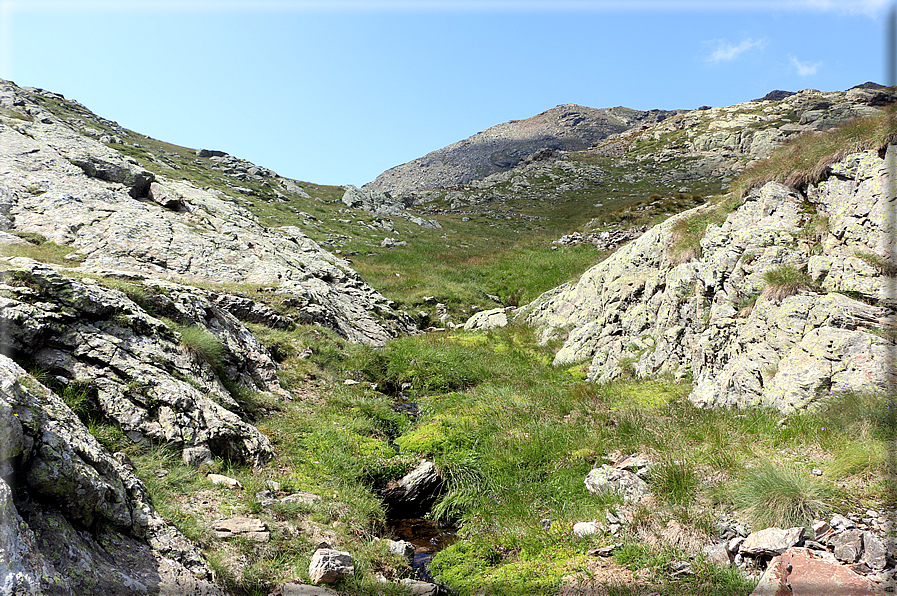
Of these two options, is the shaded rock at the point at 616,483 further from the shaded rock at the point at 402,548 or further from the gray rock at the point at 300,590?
the gray rock at the point at 300,590

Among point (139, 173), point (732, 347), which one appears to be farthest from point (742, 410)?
point (139, 173)

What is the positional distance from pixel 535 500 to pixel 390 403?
19.8 ft

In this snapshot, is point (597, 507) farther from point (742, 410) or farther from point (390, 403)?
point (390, 403)

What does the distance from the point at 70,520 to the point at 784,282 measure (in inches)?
509

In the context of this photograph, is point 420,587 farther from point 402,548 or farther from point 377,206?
point 377,206

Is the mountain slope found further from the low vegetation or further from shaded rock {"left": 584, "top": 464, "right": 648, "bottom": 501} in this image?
shaded rock {"left": 584, "top": 464, "right": 648, "bottom": 501}

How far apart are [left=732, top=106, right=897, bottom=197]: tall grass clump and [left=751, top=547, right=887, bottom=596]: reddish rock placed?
10.3m

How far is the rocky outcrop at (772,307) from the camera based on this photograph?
7996 millimetres

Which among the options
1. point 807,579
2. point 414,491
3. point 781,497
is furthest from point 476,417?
point 807,579

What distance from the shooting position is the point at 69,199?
779 inches

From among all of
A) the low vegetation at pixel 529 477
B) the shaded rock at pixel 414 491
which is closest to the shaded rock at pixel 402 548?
the low vegetation at pixel 529 477

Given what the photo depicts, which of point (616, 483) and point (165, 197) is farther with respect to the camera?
point (165, 197)

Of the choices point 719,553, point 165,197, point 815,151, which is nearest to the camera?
point 719,553

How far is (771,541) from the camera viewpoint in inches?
201
